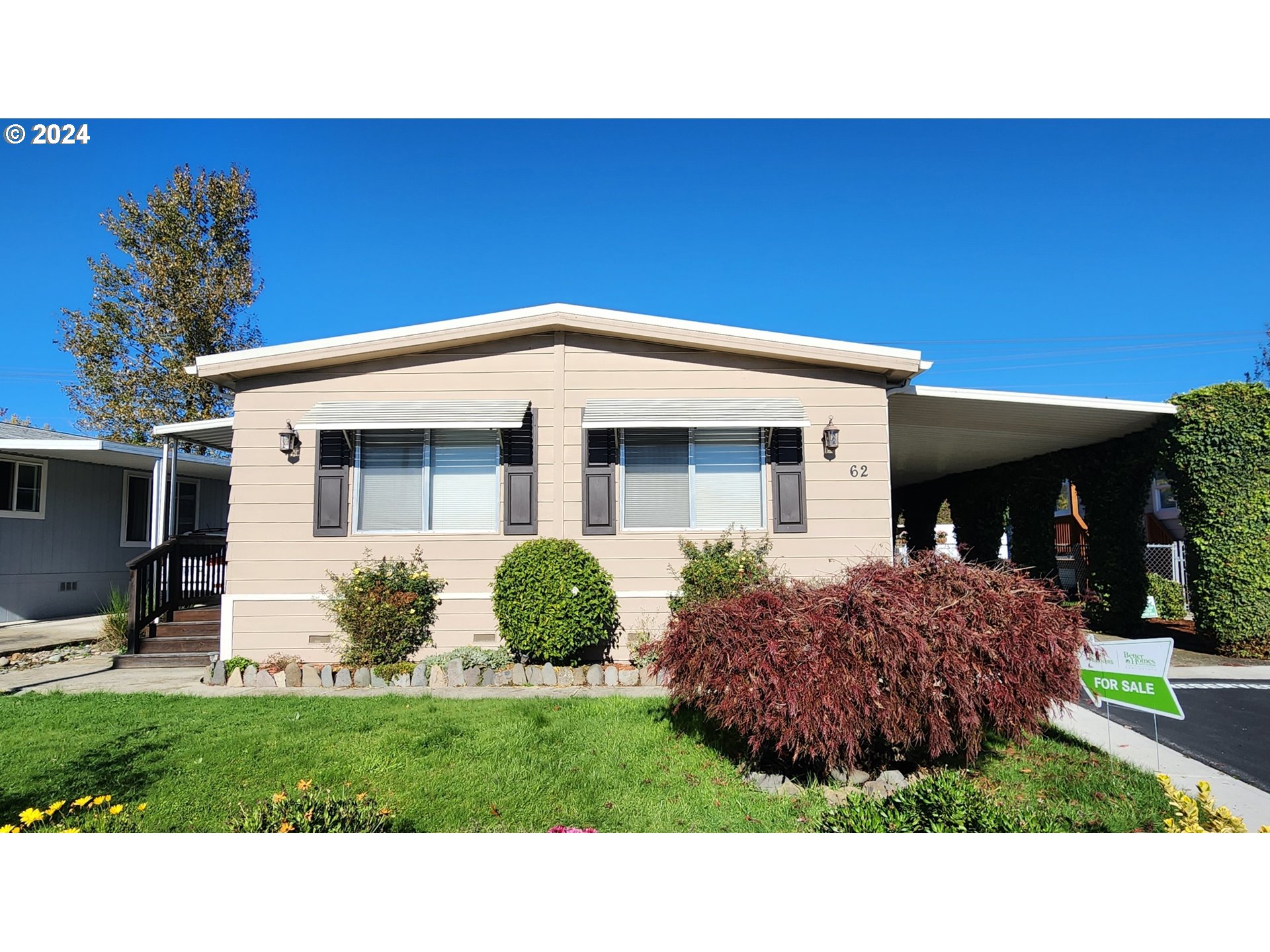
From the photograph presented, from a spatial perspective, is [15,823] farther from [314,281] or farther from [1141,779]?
[314,281]

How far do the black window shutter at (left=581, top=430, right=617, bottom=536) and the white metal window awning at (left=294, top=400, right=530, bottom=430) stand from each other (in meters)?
0.86

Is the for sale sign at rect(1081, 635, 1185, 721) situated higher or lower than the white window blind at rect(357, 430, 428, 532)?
lower

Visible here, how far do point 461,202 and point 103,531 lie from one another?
32.7 ft

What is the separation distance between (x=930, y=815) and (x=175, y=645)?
28.5ft

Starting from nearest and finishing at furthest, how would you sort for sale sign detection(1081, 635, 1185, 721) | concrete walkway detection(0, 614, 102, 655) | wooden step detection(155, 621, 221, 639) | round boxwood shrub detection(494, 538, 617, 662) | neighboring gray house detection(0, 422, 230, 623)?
for sale sign detection(1081, 635, 1185, 721) → round boxwood shrub detection(494, 538, 617, 662) → wooden step detection(155, 621, 221, 639) → concrete walkway detection(0, 614, 102, 655) → neighboring gray house detection(0, 422, 230, 623)

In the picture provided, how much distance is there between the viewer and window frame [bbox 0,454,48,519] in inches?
403

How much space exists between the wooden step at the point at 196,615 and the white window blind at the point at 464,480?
11.4 ft

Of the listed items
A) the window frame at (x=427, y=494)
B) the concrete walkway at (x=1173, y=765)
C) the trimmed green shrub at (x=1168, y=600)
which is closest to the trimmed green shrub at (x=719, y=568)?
the window frame at (x=427, y=494)

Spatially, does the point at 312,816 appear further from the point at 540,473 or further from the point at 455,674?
the point at 540,473

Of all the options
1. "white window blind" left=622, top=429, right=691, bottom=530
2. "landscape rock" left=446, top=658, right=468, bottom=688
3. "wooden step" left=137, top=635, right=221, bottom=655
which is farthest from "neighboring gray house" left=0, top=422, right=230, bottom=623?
"white window blind" left=622, top=429, right=691, bottom=530

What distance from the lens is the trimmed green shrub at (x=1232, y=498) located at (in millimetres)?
7758

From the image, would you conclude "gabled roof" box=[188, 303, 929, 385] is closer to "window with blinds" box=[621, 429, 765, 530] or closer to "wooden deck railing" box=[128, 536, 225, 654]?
"window with blinds" box=[621, 429, 765, 530]

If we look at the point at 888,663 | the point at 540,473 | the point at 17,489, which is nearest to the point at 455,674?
the point at 540,473
